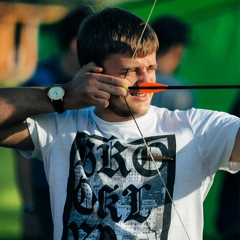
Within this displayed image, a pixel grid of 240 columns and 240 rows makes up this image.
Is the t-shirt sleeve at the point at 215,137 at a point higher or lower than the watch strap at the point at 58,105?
lower

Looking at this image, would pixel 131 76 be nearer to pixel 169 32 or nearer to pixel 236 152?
pixel 236 152

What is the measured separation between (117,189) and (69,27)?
97.2 inches

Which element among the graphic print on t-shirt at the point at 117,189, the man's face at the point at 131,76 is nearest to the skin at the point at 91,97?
the man's face at the point at 131,76

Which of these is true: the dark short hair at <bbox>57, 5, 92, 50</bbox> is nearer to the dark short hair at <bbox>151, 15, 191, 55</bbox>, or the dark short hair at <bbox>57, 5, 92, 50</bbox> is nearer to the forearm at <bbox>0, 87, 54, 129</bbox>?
the dark short hair at <bbox>151, 15, 191, 55</bbox>

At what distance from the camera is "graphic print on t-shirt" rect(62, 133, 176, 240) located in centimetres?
280

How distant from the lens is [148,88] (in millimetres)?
2801

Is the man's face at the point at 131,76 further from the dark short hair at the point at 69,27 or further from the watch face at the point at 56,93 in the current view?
the dark short hair at the point at 69,27

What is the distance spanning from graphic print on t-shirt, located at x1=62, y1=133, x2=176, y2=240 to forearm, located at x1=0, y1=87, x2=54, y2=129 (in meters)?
0.16

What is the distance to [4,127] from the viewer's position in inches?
116

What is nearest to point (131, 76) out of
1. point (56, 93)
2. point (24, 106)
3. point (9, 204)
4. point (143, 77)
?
point (143, 77)

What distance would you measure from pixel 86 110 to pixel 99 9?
38 centimetres

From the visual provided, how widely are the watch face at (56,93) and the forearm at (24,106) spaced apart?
18mm

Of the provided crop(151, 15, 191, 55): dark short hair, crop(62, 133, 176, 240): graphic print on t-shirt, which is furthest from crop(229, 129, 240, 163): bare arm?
crop(151, 15, 191, 55): dark short hair

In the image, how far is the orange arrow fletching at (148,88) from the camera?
2775mm
